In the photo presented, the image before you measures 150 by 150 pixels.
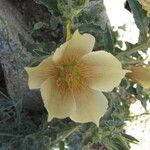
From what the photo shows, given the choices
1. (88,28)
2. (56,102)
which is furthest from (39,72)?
(88,28)

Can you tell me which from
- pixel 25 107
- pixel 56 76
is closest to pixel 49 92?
pixel 56 76

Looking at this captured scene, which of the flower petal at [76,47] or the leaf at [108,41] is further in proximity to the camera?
the leaf at [108,41]

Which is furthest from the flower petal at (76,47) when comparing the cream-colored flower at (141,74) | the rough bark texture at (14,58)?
the rough bark texture at (14,58)

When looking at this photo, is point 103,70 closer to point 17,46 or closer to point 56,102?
point 56,102

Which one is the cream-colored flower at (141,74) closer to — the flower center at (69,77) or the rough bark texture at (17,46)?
the flower center at (69,77)

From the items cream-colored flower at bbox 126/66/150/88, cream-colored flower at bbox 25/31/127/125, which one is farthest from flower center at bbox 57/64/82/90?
cream-colored flower at bbox 126/66/150/88

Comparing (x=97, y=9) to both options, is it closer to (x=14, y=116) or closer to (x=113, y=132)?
(x=113, y=132)
